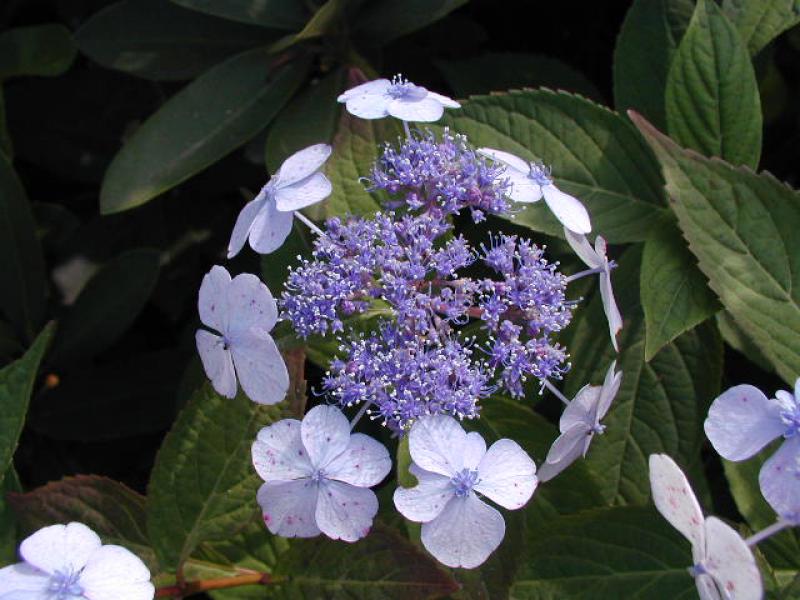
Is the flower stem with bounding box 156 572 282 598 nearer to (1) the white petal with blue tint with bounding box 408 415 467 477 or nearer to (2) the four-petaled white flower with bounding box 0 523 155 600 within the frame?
(2) the four-petaled white flower with bounding box 0 523 155 600

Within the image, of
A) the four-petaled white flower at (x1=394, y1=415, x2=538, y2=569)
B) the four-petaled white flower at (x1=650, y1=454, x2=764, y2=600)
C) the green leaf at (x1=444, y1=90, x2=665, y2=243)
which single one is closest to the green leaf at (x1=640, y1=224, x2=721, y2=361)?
the green leaf at (x1=444, y1=90, x2=665, y2=243)

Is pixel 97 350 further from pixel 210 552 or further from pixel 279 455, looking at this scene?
pixel 279 455

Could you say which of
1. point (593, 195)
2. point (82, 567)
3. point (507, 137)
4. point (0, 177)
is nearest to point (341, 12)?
point (507, 137)

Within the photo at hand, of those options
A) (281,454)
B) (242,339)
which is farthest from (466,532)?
(242,339)

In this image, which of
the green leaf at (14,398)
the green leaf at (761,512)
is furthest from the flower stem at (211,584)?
the green leaf at (761,512)

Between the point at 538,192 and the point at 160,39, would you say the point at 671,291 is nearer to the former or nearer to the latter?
the point at 538,192
